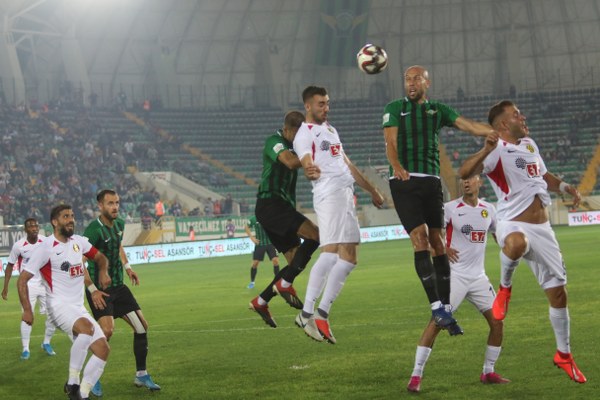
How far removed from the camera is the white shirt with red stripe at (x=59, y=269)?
1106 cm

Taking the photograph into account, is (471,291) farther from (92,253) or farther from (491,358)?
(92,253)

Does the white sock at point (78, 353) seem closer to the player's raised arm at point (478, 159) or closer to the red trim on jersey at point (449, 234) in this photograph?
the red trim on jersey at point (449, 234)

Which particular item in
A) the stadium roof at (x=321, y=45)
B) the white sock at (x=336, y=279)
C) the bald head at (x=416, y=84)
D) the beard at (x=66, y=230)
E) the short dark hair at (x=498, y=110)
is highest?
the stadium roof at (x=321, y=45)

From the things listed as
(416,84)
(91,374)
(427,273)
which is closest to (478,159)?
(416,84)

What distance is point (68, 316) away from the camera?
35.7 feet

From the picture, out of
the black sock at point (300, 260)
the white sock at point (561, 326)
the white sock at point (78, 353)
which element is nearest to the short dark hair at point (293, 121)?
the black sock at point (300, 260)

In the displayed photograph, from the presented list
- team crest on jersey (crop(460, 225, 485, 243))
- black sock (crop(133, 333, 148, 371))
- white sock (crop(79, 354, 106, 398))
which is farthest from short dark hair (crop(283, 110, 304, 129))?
white sock (crop(79, 354, 106, 398))

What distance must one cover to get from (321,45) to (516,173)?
5411 centimetres

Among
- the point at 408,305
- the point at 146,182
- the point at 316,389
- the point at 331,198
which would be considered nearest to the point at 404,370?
the point at 316,389

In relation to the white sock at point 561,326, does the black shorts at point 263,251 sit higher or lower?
higher

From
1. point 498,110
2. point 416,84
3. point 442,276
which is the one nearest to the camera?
point 498,110

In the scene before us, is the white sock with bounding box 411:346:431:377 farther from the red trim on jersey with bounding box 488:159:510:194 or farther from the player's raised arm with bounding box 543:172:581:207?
the player's raised arm with bounding box 543:172:581:207

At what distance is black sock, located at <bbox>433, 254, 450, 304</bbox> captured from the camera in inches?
402

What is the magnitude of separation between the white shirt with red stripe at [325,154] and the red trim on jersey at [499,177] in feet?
5.78
